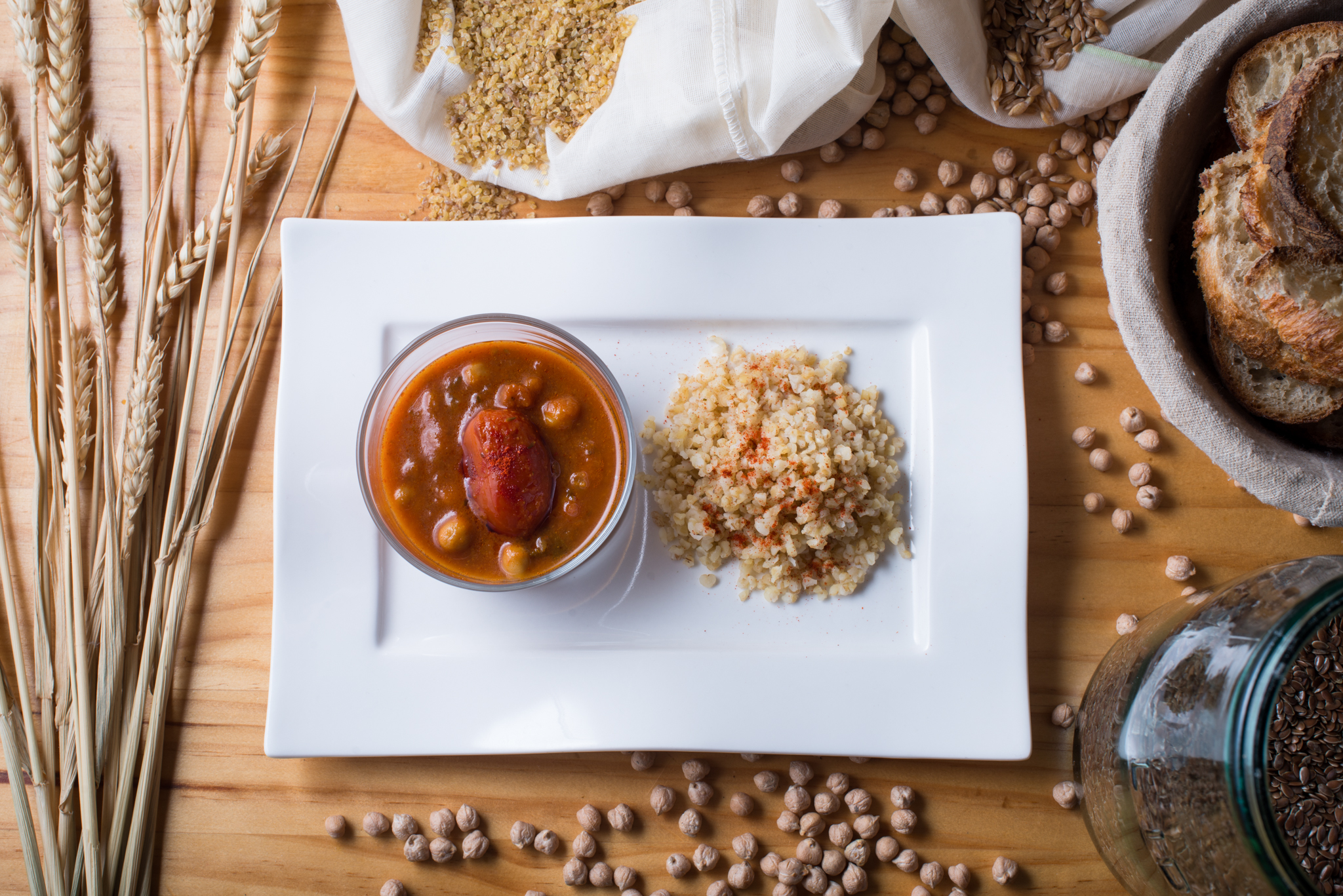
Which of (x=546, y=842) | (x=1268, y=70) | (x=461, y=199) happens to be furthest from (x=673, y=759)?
(x=1268, y=70)

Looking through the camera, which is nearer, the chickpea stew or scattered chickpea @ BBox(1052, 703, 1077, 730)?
the chickpea stew

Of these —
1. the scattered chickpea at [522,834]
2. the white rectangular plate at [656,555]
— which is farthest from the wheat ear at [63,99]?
the scattered chickpea at [522,834]

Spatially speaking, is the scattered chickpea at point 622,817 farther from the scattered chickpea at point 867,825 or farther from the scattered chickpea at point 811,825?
the scattered chickpea at point 867,825

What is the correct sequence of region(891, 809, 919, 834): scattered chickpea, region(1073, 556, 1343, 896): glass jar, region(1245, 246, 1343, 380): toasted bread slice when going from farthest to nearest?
region(891, 809, 919, 834): scattered chickpea
region(1245, 246, 1343, 380): toasted bread slice
region(1073, 556, 1343, 896): glass jar

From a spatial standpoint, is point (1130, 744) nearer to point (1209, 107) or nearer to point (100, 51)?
point (1209, 107)

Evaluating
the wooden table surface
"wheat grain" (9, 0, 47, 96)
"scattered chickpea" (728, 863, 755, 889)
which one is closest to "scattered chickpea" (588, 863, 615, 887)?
the wooden table surface

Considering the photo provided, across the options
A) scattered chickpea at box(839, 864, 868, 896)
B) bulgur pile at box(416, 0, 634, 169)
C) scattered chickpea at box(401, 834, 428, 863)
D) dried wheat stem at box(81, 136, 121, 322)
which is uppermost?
bulgur pile at box(416, 0, 634, 169)

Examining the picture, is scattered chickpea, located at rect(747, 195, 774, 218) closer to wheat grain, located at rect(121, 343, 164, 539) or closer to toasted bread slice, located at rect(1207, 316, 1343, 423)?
toasted bread slice, located at rect(1207, 316, 1343, 423)
